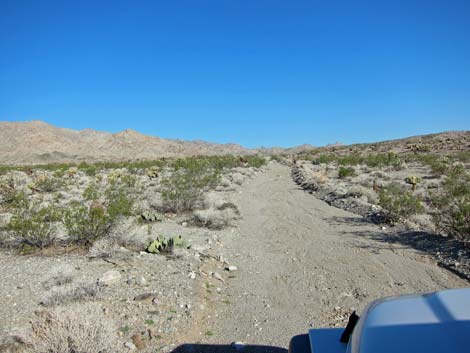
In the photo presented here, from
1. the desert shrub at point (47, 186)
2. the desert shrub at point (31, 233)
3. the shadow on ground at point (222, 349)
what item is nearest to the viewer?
the shadow on ground at point (222, 349)

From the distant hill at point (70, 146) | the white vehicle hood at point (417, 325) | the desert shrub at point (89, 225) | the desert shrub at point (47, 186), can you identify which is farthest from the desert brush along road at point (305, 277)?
the distant hill at point (70, 146)

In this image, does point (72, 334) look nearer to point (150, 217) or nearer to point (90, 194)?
point (150, 217)

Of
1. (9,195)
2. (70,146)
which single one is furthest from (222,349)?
(70,146)

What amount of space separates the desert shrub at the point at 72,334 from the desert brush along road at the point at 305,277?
1092 mm

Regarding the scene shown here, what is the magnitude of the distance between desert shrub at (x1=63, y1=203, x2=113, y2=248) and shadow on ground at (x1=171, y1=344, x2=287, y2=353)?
4.48 metres

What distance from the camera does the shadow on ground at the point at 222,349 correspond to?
4580mm

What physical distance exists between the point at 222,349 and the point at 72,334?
1788 millimetres

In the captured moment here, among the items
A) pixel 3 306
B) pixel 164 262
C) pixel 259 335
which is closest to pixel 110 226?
pixel 164 262

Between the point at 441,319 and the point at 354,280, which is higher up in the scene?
the point at 441,319

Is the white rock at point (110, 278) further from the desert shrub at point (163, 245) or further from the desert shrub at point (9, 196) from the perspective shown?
the desert shrub at point (9, 196)

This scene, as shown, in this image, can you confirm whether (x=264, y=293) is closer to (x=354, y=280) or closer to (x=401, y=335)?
(x=354, y=280)

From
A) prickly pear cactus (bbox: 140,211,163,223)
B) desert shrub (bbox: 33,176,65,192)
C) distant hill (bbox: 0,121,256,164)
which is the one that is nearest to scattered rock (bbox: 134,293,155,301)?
prickly pear cactus (bbox: 140,211,163,223)

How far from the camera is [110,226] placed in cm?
868

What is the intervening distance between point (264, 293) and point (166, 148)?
96446 millimetres
